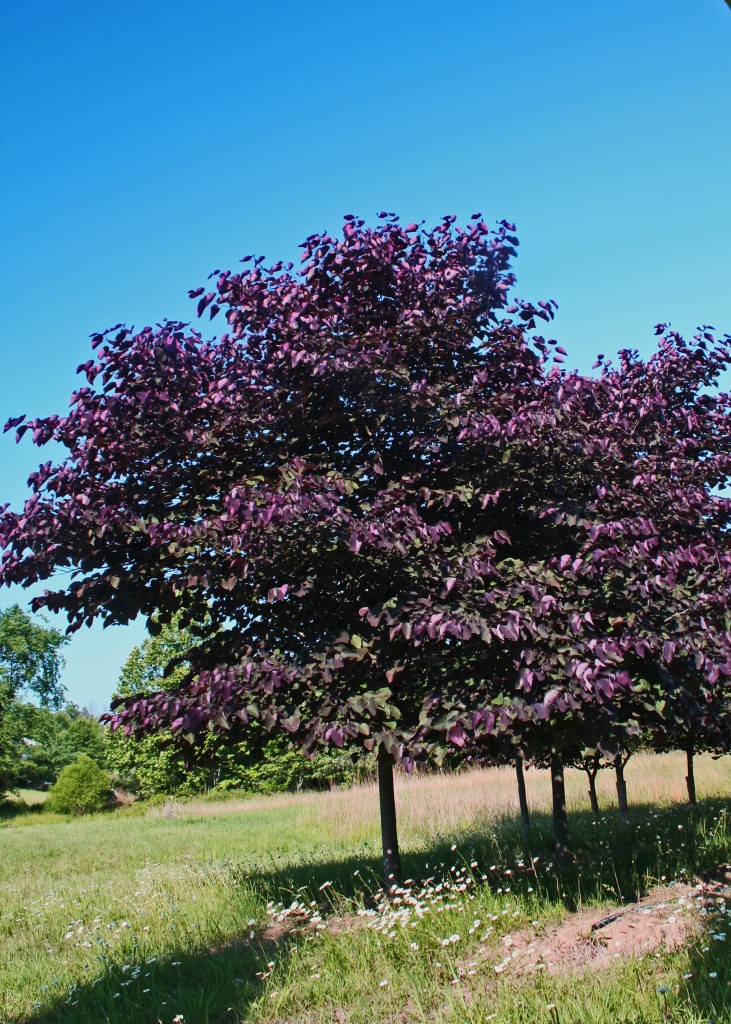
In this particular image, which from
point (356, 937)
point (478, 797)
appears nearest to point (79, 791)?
point (478, 797)

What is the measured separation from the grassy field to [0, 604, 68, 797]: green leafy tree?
37.8 metres

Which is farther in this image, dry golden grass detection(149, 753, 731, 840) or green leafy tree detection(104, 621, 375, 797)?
green leafy tree detection(104, 621, 375, 797)

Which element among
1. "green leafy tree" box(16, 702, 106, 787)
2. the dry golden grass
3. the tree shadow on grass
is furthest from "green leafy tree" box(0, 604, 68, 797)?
the tree shadow on grass

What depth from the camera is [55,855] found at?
44.9ft

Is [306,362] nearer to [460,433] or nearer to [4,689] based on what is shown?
[460,433]

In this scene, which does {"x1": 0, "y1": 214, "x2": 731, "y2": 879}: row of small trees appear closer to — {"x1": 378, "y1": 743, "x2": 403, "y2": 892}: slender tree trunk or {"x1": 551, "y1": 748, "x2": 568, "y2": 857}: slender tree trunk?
{"x1": 378, "y1": 743, "x2": 403, "y2": 892}: slender tree trunk

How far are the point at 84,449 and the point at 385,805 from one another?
3600 millimetres

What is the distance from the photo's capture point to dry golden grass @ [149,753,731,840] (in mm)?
12367

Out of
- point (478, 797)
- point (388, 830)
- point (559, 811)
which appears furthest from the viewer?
point (478, 797)

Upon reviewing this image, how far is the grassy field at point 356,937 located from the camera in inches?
153

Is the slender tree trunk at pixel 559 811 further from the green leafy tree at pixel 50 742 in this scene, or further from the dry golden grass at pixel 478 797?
the green leafy tree at pixel 50 742

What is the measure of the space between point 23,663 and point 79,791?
20532mm

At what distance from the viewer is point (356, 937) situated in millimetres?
4855

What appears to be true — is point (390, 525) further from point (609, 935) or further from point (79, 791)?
point (79, 791)
